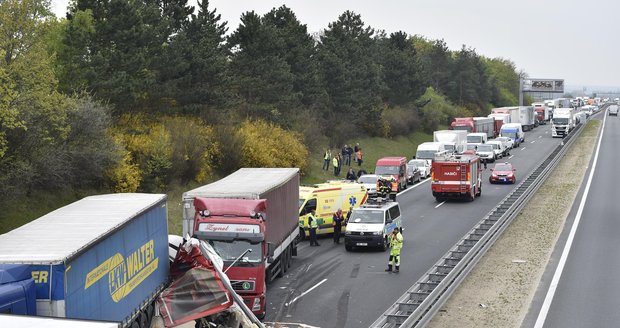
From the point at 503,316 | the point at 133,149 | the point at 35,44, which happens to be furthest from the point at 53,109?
Result: the point at 503,316

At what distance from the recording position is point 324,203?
3409 cm

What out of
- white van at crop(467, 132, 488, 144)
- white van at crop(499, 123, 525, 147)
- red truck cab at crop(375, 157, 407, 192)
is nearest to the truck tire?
red truck cab at crop(375, 157, 407, 192)

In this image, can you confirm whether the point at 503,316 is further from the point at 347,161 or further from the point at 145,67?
the point at 347,161

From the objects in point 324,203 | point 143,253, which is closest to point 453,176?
point 324,203

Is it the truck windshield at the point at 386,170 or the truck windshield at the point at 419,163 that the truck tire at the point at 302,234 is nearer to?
the truck windshield at the point at 386,170

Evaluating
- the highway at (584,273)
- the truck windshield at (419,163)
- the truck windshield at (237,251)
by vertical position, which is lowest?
the highway at (584,273)

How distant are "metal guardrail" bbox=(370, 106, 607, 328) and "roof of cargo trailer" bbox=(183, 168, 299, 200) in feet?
18.5

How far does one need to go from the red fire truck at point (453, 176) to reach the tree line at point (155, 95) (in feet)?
34.5

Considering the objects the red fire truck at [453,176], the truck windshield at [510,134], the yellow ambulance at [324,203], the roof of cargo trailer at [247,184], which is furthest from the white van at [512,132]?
the roof of cargo trailer at [247,184]

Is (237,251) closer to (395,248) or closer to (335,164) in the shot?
(395,248)

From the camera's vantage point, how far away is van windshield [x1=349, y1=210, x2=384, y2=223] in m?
31.2

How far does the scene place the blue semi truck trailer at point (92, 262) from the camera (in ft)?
42.0

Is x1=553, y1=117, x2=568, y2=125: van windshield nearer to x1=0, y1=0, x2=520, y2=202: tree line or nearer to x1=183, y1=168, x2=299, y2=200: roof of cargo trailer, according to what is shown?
x1=0, y1=0, x2=520, y2=202: tree line

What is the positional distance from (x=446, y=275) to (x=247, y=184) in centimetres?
714
